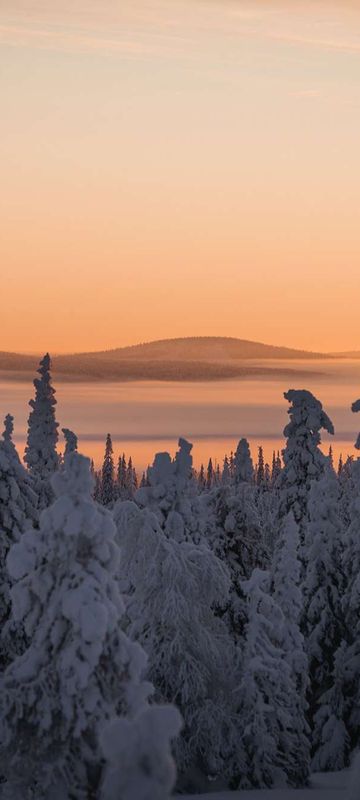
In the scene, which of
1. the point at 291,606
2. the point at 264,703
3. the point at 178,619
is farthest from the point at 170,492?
the point at 291,606

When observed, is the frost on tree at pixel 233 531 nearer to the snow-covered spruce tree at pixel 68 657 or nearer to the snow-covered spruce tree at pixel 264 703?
the snow-covered spruce tree at pixel 264 703

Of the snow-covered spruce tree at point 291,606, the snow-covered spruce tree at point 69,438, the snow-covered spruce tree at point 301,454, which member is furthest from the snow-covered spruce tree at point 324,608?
the snow-covered spruce tree at point 69,438

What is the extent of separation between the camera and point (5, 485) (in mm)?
36562

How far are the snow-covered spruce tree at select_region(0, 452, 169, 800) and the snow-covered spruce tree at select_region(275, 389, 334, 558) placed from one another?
2934 cm

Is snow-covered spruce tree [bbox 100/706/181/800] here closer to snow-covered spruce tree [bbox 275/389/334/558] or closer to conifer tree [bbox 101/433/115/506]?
snow-covered spruce tree [bbox 275/389/334/558]

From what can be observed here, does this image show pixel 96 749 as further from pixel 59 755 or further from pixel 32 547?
pixel 32 547

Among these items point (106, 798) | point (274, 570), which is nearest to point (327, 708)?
point (274, 570)

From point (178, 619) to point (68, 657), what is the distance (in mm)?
10127

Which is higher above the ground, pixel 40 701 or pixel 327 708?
pixel 40 701

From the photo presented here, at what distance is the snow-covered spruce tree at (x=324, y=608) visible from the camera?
46875 millimetres

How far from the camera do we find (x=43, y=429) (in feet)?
273

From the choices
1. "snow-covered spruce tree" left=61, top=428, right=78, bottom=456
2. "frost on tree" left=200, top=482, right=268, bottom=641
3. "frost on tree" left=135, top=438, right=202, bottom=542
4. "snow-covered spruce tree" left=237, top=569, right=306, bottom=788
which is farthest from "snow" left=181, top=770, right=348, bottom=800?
"snow-covered spruce tree" left=61, top=428, right=78, bottom=456

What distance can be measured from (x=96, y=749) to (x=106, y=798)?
6.82 meters

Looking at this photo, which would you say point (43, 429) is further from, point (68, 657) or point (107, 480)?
point (107, 480)
